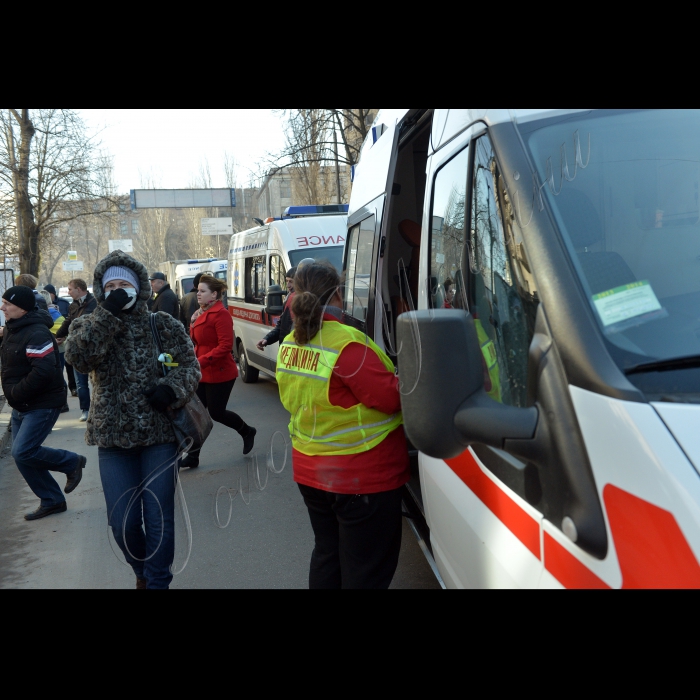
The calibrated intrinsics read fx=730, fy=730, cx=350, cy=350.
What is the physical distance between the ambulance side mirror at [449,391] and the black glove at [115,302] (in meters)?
2.23

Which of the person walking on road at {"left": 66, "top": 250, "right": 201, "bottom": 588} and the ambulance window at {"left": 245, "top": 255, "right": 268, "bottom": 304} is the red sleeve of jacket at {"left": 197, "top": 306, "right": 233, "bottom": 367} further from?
the ambulance window at {"left": 245, "top": 255, "right": 268, "bottom": 304}

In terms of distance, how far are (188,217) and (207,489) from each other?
2273 inches

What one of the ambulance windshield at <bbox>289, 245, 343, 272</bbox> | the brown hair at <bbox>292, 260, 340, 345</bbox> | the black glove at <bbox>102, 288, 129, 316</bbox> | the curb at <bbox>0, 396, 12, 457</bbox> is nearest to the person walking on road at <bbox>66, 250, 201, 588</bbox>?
the black glove at <bbox>102, 288, 129, 316</bbox>

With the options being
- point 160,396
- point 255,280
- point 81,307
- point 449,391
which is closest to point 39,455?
point 160,396

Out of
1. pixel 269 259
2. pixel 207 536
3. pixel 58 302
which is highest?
pixel 269 259

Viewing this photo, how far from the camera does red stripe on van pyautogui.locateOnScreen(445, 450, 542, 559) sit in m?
1.80

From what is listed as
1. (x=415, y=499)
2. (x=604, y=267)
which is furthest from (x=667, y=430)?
(x=415, y=499)

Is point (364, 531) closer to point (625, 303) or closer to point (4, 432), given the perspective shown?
point (625, 303)

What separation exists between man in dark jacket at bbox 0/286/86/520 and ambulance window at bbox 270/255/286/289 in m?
4.79

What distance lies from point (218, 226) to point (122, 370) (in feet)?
161

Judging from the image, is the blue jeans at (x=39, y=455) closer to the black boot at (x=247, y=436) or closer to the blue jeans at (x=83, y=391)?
the black boot at (x=247, y=436)

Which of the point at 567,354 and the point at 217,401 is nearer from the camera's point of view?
the point at 567,354

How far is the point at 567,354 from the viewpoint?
1.65m

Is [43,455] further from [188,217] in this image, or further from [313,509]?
[188,217]
